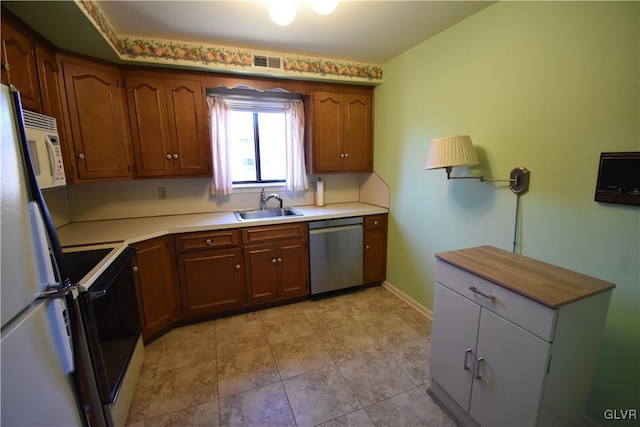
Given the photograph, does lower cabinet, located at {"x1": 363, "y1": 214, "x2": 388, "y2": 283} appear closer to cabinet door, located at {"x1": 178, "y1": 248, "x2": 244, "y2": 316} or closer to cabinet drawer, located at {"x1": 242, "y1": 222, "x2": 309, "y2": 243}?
cabinet drawer, located at {"x1": 242, "y1": 222, "x2": 309, "y2": 243}

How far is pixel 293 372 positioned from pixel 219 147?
2063 millimetres

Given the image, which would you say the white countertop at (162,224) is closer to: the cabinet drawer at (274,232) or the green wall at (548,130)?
the cabinet drawer at (274,232)

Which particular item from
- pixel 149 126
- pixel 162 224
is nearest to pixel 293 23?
pixel 149 126

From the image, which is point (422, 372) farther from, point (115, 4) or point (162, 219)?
point (115, 4)

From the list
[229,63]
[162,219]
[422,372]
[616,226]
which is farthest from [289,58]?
[422,372]

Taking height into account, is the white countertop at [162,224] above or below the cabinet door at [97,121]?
below

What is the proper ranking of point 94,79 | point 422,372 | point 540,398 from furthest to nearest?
1. point 94,79
2. point 422,372
3. point 540,398

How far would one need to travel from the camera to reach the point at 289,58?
2.57 metres

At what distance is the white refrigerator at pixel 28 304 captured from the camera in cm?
77

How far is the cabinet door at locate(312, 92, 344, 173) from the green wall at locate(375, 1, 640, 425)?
801mm

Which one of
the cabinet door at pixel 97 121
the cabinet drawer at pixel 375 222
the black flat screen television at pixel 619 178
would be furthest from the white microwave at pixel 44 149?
the black flat screen television at pixel 619 178

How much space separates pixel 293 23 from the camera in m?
2.01

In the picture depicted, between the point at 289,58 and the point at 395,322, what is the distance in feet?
8.43

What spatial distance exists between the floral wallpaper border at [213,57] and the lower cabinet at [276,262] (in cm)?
145
